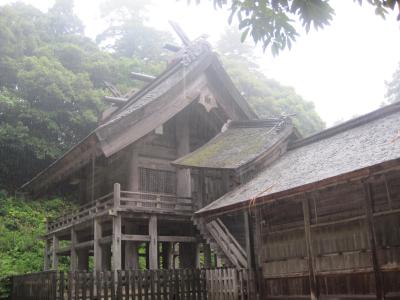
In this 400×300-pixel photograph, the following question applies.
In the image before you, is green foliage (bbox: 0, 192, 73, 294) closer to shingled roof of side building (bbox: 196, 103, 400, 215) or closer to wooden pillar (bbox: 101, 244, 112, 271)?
wooden pillar (bbox: 101, 244, 112, 271)

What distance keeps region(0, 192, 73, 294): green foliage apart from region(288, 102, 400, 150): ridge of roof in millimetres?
13903

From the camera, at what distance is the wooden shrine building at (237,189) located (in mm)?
10078

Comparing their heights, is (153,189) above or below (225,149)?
below

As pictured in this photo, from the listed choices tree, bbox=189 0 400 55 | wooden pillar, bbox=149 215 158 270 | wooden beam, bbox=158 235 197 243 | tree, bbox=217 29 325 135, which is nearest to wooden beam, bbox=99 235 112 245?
wooden pillar, bbox=149 215 158 270

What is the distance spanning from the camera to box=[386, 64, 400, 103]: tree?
5306 cm

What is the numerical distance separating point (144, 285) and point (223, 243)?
2857 millimetres

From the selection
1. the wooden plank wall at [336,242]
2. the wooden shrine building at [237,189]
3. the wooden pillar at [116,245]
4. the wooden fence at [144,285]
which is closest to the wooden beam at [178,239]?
the wooden shrine building at [237,189]

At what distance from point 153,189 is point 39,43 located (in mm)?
22831

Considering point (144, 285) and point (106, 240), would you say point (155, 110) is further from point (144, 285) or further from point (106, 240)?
point (144, 285)

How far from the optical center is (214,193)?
18.1m

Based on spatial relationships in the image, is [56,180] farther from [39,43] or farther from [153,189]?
[39,43]

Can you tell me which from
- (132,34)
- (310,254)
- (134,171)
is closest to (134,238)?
(134,171)

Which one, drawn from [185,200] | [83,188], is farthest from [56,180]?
[185,200]

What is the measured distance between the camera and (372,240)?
9727mm
